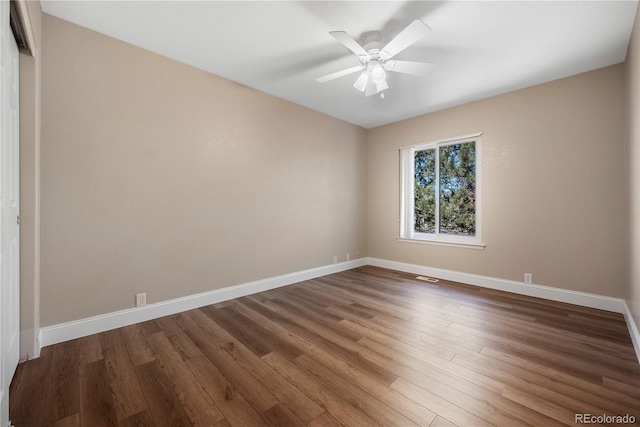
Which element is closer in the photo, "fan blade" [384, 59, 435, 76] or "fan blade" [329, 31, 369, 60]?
"fan blade" [329, 31, 369, 60]

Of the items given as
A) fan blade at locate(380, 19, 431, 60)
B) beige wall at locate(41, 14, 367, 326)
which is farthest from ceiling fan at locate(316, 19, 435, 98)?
beige wall at locate(41, 14, 367, 326)

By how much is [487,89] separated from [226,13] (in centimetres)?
322

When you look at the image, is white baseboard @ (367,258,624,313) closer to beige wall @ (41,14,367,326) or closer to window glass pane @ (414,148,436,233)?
window glass pane @ (414,148,436,233)

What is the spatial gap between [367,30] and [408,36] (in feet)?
1.60

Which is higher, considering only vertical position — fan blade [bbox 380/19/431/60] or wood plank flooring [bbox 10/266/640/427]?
fan blade [bbox 380/19/431/60]

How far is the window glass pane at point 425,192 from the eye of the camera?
4.32 meters

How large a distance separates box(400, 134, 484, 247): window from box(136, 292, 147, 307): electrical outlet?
385cm

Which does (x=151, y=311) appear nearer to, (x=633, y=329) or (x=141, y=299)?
(x=141, y=299)

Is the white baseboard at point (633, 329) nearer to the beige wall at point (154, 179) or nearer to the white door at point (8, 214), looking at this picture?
the beige wall at point (154, 179)

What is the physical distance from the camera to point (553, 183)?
A: 3084 mm

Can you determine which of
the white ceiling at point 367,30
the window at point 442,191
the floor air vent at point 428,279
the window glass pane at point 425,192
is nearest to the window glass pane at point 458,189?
the window at point 442,191

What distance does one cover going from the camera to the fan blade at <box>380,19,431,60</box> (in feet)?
5.71

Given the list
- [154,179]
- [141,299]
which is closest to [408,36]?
[154,179]

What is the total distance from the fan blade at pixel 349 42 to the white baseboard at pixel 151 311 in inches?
111
